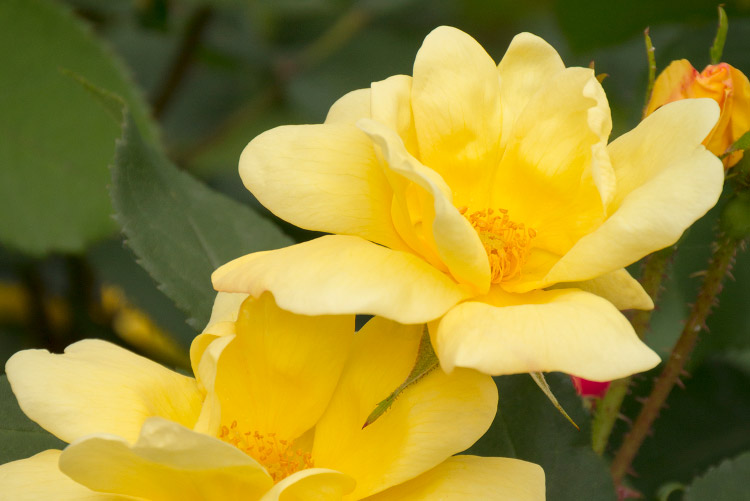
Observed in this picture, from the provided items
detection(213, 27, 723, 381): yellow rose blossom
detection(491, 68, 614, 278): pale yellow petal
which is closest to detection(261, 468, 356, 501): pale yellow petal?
detection(213, 27, 723, 381): yellow rose blossom

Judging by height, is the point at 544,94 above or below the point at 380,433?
above

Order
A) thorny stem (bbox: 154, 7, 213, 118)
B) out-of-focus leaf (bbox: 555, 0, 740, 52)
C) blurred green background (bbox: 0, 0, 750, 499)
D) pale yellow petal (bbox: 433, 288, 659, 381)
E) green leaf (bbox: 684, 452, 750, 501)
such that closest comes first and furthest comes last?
pale yellow petal (bbox: 433, 288, 659, 381) < green leaf (bbox: 684, 452, 750, 501) < blurred green background (bbox: 0, 0, 750, 499) < out-of-focus leaf (bbox: 555, 0, 740, 52) < thorny stem (bbox: 154, 7, 213, 118)

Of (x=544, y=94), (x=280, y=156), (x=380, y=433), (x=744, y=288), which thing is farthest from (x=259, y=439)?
(x=744, y=288)

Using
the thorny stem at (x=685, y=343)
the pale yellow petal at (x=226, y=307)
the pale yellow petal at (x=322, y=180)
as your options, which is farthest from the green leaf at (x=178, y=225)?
the thorny stem at (x=685, y=343)

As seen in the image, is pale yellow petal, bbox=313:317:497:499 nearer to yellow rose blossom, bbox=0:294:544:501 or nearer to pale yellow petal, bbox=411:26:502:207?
yellow rose blossom, bbox=0:294:544:501

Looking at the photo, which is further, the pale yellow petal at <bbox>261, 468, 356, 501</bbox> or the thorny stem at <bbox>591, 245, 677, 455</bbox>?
the thorny stem at <bbox>591, 245, 677, 455</bbox>

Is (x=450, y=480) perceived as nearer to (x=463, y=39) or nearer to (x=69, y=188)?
(x=463, y=39)

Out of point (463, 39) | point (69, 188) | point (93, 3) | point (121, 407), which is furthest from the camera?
point (93, 3)

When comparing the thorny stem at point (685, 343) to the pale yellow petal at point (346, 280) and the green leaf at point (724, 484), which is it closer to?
the green leaf at point (724, 484)
